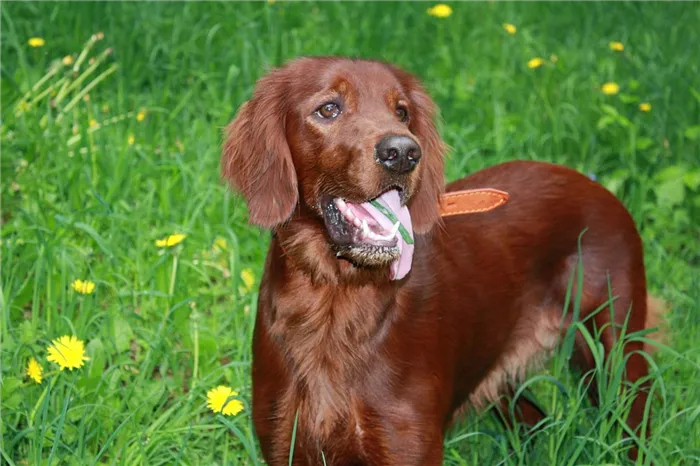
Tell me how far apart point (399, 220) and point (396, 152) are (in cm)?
22

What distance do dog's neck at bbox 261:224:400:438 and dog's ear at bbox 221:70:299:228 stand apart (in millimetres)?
88

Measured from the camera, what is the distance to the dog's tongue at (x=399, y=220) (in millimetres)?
2652

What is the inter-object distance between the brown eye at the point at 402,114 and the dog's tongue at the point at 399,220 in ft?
1.02

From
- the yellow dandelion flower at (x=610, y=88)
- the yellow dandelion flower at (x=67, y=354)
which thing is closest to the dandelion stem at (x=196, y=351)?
the yellow dandelion flower at (x=67, y=354)

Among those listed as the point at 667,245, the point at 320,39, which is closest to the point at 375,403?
the point at 667,245

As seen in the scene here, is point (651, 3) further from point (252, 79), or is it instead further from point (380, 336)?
point (380, 336)

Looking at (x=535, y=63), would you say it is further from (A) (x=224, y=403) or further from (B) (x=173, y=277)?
(A) (x=224, y=403)

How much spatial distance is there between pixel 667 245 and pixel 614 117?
0.67m

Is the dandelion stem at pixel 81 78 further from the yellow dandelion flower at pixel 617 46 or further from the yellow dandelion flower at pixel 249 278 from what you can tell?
the yellow dandelion flower at pixel 617 46

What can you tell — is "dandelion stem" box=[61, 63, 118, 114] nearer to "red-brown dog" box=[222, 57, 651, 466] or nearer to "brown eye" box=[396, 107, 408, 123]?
"red-brown dog" box=[222, 57, 651, 466]

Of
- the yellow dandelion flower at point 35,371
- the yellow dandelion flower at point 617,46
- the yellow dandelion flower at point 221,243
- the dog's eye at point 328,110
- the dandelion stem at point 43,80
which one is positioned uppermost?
the dog's eye at point 328,110

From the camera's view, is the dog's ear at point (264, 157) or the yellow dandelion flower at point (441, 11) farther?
the yellow dandelion flower at point (441, 11)

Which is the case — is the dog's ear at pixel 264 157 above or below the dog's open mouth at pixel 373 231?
above

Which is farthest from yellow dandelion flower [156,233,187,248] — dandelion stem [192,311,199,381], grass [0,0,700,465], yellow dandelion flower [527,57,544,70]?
yellow dandelion flower [527,57,544,70]
